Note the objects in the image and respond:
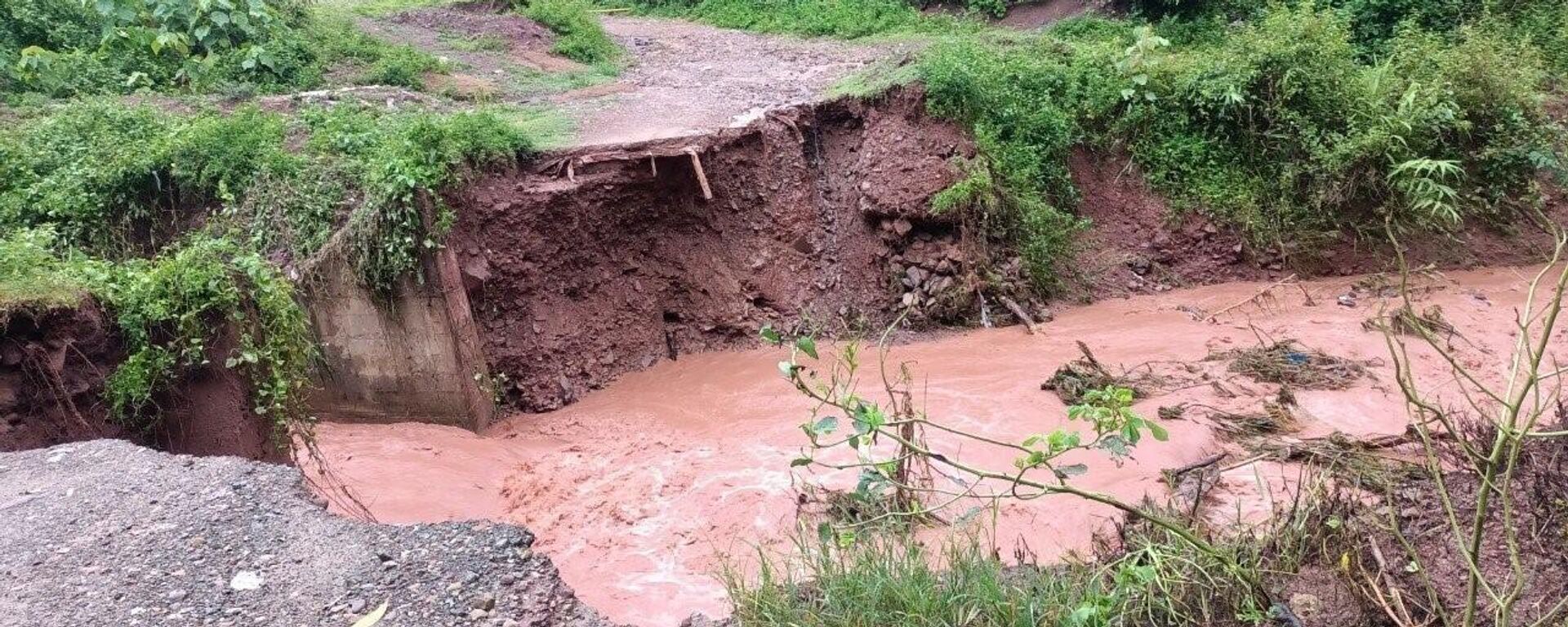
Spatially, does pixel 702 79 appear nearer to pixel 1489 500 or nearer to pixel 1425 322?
pixel 1425 322

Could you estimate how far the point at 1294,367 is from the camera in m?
7.54

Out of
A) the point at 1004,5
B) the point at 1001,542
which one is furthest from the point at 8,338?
the point at 1004,5

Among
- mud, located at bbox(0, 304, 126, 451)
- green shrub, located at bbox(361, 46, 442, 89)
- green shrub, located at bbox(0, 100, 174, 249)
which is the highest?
green shrub, located at bbox(361, 46, 442, 89)

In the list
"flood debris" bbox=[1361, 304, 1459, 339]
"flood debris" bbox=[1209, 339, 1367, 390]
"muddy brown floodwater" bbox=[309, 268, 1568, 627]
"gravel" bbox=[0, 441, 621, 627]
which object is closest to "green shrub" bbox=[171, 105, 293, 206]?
"muddy brown floodwater" bbox=[309, 268, 1568, 627]

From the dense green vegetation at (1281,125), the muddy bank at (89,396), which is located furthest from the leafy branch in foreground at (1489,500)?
the dense green vegetation at (1281,125)

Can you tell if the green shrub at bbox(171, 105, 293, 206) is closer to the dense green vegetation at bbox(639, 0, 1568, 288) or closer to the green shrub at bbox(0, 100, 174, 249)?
the green shrub at bbox(0, 100, 174, 249)

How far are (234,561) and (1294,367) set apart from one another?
693 cm

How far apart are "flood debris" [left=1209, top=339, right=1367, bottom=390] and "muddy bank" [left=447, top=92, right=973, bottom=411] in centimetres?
234

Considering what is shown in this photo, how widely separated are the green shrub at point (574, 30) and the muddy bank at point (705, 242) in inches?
160

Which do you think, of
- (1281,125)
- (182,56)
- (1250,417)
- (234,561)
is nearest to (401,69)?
(182,56)

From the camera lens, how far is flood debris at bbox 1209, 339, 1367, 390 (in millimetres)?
7320

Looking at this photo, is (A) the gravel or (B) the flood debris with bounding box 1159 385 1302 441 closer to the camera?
(A) the gravel

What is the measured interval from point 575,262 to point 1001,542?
466 centimetres

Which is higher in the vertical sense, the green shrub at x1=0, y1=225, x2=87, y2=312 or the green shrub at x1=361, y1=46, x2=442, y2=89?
the green shrub at x1=361, y1=46, x2=442, y2=89
